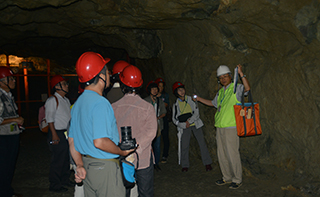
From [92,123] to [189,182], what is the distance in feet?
10.8

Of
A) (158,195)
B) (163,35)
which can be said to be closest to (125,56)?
(163,35)

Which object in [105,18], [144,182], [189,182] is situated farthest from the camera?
[105,18]

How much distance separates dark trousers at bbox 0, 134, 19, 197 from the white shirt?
0.60 metres

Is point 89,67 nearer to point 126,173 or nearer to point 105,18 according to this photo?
point 126,173

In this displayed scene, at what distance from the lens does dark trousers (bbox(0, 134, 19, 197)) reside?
381 centimetres

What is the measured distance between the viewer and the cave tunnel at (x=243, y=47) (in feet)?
12.2

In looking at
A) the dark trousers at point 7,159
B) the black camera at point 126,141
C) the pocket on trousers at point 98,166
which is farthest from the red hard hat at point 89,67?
the dark trousers at point 7,159

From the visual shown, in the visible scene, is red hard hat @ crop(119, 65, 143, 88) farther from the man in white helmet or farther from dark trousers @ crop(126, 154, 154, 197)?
the man in white helmet

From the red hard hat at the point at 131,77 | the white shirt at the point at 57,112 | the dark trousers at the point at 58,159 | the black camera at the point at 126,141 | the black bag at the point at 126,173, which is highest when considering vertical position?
the red hard hat at the point at 131,77

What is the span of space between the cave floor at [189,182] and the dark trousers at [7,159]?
1.85ft

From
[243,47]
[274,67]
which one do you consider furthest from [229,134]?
[243,47]

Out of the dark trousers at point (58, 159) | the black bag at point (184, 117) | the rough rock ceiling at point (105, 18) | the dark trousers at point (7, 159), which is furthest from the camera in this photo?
the black bag at point (184, 117)

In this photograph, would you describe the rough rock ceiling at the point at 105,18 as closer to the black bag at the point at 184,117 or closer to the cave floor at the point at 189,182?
the black bag at the point at 184,117

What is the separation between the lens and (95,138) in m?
1.90
